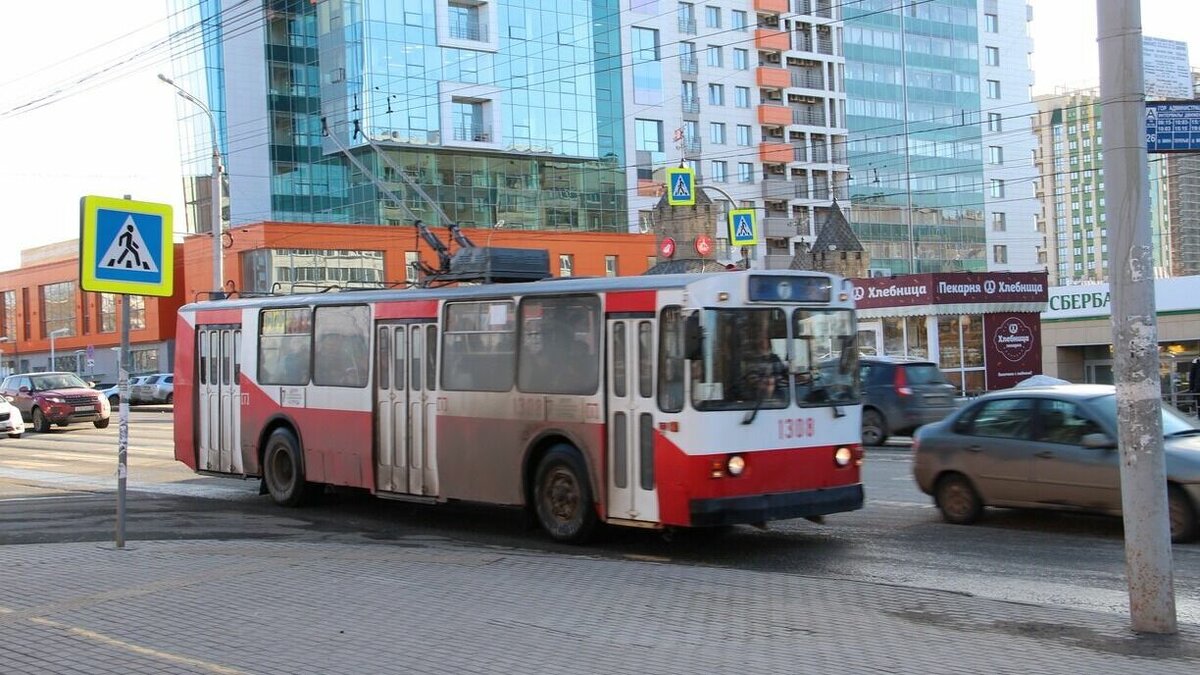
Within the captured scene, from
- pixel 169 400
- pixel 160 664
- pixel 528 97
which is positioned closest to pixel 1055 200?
pixel 528 97

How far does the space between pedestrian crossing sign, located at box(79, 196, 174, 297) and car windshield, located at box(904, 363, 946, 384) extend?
1551 centimetres

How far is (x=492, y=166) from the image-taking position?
60.8 meters

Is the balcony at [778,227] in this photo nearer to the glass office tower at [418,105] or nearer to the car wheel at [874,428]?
the glass office tower at [418,105]

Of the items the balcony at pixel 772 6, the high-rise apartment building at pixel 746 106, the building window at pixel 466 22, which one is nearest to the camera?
the building window at pixel 466 22

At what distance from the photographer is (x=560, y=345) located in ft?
37.0

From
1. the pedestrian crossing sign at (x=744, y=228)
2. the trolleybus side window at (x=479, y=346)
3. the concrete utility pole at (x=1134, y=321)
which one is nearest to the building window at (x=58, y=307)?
the pedestrian crossing sign at (x=744, y=228)

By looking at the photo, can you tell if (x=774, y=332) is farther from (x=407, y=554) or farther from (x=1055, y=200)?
(x=1055, y=200)

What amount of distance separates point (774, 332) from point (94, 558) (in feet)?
20.8

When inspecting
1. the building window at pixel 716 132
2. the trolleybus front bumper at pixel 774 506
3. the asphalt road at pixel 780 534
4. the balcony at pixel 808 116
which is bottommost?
the asphalt road at pixel 780 534

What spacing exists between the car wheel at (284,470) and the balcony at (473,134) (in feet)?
150

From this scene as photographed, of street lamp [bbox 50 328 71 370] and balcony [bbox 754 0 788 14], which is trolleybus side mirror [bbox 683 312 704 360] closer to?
street lamp [bbox 50 328 71 370]

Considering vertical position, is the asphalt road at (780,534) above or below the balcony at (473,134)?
below

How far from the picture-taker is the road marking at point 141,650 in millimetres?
6238

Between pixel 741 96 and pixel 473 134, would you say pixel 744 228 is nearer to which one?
pixel 473 134
